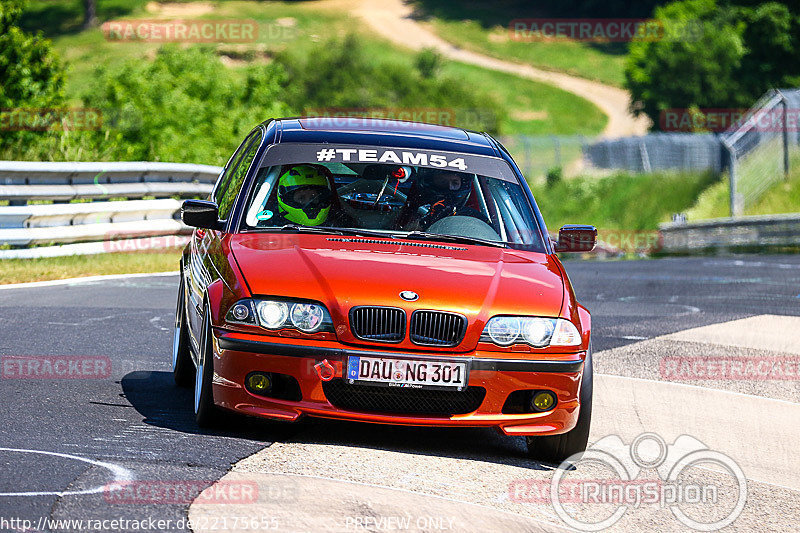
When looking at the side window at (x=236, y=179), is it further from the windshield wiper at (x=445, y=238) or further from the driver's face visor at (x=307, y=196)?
the windshield wiper at (x=445, y=238)

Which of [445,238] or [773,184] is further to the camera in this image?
[773,184]

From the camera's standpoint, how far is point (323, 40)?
381 feet

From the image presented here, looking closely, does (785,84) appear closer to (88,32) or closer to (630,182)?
(630,182)

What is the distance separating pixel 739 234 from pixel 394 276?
74.3ft

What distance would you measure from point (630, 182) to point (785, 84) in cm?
2651

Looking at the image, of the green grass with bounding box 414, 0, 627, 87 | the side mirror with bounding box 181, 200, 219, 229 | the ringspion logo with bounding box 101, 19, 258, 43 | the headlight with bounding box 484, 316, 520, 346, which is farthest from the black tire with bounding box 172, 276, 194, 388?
the green grass with bounding box 414, 0, 627, 87

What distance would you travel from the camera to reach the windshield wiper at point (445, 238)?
7047 mm

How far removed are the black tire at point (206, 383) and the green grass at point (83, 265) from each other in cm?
729

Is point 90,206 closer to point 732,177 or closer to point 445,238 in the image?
point 445,238

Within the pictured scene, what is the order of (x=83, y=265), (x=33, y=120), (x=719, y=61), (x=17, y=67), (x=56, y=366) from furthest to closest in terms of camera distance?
1. (x=719, y=61)
2. (x=17, y=67)
3. (x=33, y=120)
4. (x=83, y=265)
5. (x=56, y=366)

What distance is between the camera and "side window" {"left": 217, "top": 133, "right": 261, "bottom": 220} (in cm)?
744

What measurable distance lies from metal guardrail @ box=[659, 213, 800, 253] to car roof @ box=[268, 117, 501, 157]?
64.3 feet

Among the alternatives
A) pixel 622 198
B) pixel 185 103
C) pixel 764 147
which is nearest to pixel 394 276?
pixel 764 147

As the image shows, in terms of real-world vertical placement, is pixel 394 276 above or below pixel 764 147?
above
